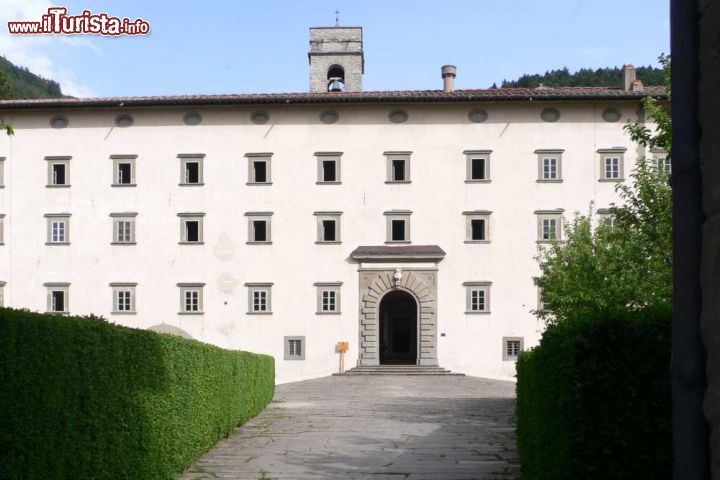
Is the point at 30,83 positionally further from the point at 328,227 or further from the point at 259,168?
the point at 328,227

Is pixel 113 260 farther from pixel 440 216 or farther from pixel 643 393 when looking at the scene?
pixel 643 393

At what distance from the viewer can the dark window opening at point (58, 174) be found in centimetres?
3800

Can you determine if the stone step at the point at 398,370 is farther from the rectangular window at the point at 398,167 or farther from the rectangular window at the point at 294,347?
the rectangular window at the point at 398,167

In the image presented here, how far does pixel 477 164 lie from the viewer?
121 feet

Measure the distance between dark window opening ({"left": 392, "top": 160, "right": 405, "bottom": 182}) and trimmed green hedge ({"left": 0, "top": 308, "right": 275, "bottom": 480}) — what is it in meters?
27.4

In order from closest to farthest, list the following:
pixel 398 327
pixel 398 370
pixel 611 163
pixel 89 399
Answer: pixel 89 399 → pixel 398 370 → pixel 611 163 → pixel 398 327

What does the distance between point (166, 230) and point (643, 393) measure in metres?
34.0

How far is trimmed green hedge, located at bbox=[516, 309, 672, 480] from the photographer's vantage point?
488cm

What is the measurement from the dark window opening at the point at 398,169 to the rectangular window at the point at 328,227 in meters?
2.95

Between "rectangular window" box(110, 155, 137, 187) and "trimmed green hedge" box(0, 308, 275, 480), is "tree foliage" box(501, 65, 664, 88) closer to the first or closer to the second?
"rectangular window" box(110, 155, 137, 187)

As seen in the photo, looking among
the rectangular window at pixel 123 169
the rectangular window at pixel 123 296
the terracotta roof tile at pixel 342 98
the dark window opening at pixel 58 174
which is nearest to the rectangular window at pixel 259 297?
the rectangular window at pixel 123 296

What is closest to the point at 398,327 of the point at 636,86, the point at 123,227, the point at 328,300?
the point at 328,300

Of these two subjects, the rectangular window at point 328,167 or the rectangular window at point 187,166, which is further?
the rectangular window at point 187,166

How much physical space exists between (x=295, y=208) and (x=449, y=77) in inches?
398
